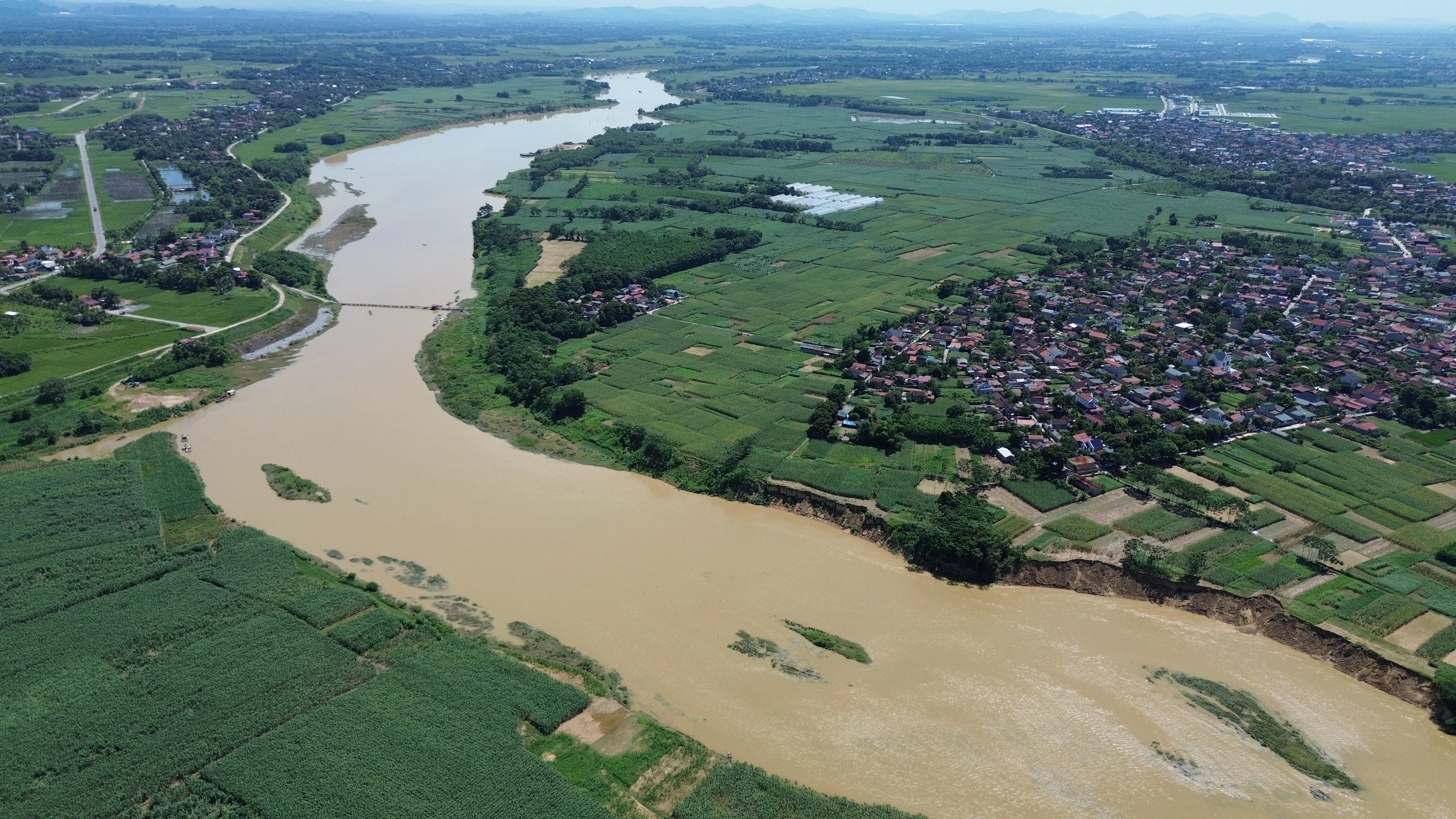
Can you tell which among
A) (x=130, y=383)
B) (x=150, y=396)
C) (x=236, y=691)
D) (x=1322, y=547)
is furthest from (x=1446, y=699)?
(x=130, y=383)

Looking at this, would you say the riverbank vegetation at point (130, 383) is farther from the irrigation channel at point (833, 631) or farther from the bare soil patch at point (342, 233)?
the bare soil patch at point (342, 233)

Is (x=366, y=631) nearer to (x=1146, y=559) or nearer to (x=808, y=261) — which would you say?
(x=1146, y=559)

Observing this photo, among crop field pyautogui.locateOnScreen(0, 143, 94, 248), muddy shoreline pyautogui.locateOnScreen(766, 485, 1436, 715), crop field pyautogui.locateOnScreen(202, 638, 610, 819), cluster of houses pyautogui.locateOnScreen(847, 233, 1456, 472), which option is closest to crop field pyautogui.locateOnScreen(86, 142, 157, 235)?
crop field pyautogui.locateOnScreen(0, 143, 94, 248)

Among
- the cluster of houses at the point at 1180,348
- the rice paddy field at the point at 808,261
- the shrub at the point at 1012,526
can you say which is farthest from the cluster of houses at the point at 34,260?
the shrub at the point at 1012,526

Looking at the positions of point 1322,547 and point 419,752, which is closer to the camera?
point 419,752

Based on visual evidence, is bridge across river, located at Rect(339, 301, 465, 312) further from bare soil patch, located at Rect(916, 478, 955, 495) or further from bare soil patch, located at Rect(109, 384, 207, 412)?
bare soil patch, located at Rect(916, 478, 955, 495)
